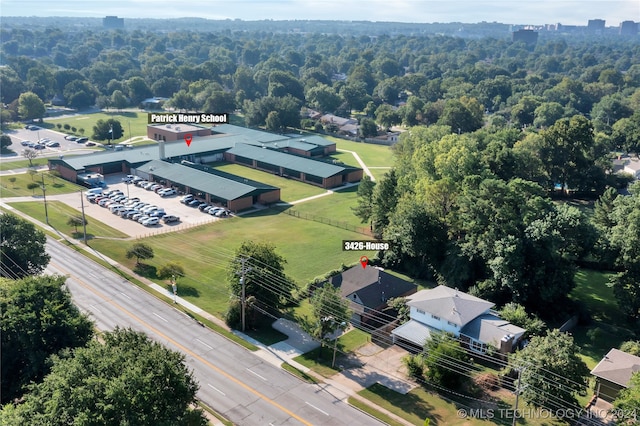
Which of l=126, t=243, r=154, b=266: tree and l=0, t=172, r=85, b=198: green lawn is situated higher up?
l=126, t=243, r=154, b=266: tree

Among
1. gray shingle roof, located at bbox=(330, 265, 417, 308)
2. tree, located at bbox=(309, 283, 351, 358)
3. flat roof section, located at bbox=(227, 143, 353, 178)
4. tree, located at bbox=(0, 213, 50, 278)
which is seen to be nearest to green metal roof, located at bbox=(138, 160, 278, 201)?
flat roof section, located at bbox=(227, 143, 353, 178)

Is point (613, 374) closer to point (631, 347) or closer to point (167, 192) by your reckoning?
point (631, 347)

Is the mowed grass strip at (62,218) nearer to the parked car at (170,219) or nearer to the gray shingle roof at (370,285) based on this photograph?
the parked car at (170,219)

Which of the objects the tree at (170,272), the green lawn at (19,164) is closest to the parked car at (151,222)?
the tree at (170,272)

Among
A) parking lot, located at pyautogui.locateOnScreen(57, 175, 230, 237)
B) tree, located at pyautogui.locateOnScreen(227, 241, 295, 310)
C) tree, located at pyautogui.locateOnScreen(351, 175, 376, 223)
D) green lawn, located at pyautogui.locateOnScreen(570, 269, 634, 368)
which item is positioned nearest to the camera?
green lawn, located at pyautogui.locateOnScreen(570, 269, 634, 368)

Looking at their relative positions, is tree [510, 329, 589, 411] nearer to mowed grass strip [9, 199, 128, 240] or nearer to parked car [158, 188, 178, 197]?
mowed grass strip [9, 199, 128, 240]

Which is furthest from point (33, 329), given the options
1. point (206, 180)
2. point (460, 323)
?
point (206, 180)

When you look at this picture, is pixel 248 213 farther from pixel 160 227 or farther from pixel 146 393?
pixel 146 393
